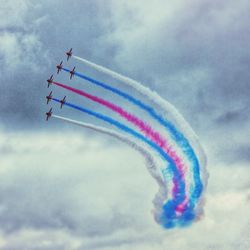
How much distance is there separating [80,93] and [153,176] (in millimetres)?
23519

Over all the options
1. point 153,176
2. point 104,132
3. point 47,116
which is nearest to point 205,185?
Answer: point 153,176

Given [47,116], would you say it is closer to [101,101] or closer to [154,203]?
[101,101]

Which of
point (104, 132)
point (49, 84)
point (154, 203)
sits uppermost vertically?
point (49, 84)

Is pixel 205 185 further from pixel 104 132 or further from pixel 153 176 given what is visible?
pixel 104 132

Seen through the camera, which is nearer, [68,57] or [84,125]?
[84,125]

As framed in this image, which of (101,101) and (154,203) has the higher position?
(101,101)

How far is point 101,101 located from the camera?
495ft

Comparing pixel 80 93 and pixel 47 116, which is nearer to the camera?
pixel 80 93

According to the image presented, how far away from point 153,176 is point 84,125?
18.2 metres

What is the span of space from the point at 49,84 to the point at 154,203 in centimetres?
3789

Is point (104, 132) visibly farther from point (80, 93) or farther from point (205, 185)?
point (205, 185)

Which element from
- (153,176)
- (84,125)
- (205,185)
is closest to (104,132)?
(84,125)

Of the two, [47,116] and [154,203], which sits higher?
[47,116]

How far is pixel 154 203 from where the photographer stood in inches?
5999
